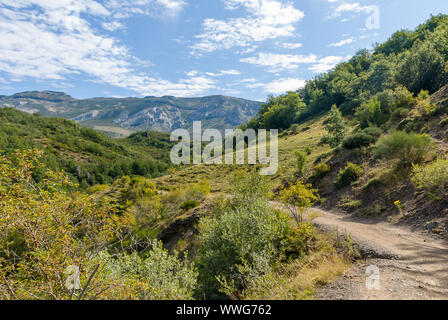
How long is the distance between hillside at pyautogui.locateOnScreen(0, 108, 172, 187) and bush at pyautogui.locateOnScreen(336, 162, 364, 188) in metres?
92.8

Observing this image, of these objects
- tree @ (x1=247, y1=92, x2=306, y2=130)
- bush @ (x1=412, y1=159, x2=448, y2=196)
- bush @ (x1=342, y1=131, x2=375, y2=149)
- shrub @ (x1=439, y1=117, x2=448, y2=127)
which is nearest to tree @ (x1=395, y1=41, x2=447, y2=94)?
bush @ (x1=342, y1=131, x2=375, y2=149)

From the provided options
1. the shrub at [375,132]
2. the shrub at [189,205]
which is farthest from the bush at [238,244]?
the shrub at [375,132]

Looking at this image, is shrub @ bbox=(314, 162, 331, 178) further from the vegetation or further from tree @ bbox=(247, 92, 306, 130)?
tree @ bbox=(247, 92, 306, 130)

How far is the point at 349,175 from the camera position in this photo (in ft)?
61.4

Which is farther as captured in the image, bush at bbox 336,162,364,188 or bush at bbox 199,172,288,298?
bush at bbox 336,162,364,188

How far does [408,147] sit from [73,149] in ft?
447

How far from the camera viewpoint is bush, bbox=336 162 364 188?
59.8 ft

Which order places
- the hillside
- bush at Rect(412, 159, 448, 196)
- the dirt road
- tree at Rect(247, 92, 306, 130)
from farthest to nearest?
the hillside
tree at Rect(247, 92, 306, 130)
bush at Rect(412, 159, 448, 196)
the dirt road

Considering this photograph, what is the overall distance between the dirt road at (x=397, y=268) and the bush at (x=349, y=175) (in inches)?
314

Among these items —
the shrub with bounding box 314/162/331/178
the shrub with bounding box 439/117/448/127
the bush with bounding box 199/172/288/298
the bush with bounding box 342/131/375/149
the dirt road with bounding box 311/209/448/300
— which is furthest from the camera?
the shrub with bounding box 314/162/331/178

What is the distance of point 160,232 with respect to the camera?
851 inches

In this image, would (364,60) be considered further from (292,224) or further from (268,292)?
(268,292)

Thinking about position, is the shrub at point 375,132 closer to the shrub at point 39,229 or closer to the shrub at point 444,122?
the shrub at point 444,122

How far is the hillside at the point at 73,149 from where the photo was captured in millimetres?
94625
